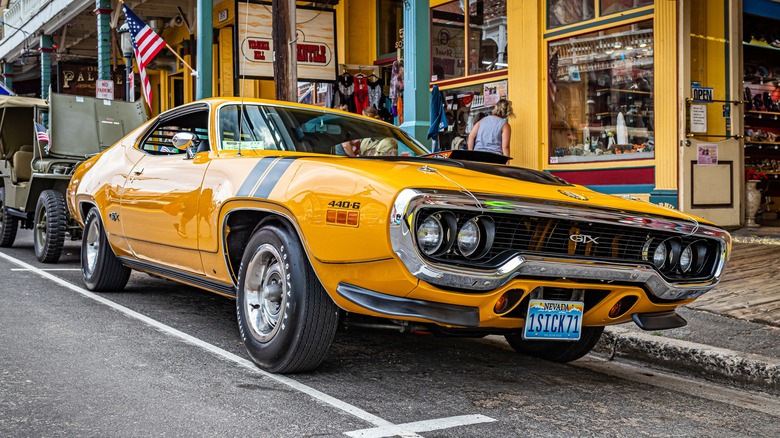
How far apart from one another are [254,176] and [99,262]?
287cm

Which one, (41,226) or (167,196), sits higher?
(167,196)

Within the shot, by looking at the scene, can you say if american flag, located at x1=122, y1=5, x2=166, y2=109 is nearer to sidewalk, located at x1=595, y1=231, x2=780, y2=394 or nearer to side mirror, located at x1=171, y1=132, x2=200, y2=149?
side mirror, located at x1=171, y1=132, x2=200, y2=149

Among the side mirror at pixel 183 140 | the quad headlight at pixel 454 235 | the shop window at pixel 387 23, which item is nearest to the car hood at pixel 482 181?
the quad headlight at pixel 454 235

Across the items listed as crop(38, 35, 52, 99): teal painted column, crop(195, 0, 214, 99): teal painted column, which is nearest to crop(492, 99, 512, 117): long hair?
crop(195, 0, 214, 99): teal painted column

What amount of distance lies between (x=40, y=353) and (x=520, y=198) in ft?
9.41

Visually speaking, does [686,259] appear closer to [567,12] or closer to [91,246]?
[91,246]

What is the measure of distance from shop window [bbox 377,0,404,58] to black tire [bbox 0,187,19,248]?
8151mm

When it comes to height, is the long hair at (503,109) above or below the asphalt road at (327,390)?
above

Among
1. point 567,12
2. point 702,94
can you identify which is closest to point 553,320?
point 702,94

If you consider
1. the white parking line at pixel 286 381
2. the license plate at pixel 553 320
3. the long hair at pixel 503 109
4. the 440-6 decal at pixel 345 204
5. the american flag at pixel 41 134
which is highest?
the long hair at pixel 503 109

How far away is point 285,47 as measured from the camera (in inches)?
394

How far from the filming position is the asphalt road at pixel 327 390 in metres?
3.58

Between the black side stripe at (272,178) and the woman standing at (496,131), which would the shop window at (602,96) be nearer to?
the woman standing at (496,131)

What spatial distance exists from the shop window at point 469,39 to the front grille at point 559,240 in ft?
30.0
